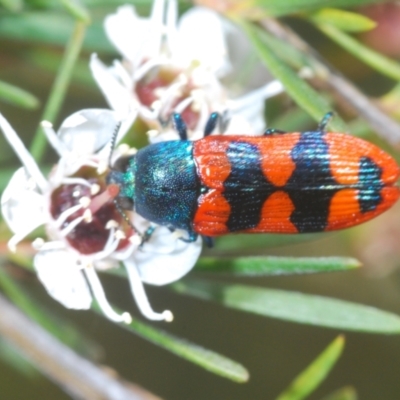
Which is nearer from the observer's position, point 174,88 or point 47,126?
point 47,126

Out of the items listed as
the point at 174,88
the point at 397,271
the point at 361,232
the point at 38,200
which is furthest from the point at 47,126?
the point at 397,271

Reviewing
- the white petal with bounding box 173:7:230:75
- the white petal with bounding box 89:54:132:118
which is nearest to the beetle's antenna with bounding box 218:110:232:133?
the white petal with bounding box 173:7:230:75

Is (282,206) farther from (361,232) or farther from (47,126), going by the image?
(361,232)

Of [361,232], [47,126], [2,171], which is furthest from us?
[361,232]

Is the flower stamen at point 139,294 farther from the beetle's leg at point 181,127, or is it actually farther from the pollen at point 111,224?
the beetle's leg at point 181,127

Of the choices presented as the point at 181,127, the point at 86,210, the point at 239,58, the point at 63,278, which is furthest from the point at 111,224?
the point at 239,58

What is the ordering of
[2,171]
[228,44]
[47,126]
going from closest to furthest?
[47,126] → [2,171] → [228,44]

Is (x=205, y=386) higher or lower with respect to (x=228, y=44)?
lower
